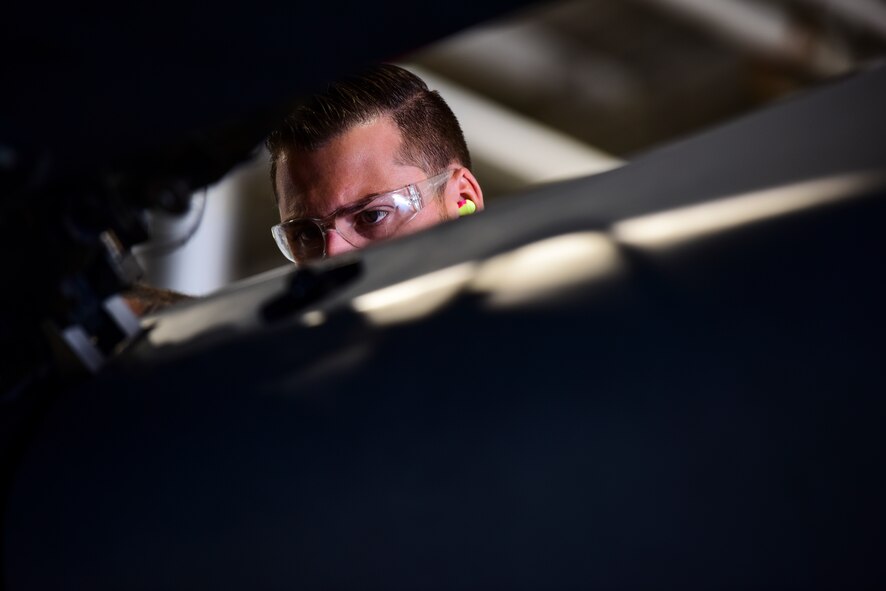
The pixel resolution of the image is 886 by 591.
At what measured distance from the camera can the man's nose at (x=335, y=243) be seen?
2.93ft

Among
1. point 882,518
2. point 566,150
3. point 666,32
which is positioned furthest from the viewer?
point 666,32

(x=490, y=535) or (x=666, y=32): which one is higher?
(x=666, y=32)

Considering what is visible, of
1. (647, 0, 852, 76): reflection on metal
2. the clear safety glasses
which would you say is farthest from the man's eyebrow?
(647, 0, 852, 76): reflection on metal

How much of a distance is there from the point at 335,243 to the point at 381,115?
18cm

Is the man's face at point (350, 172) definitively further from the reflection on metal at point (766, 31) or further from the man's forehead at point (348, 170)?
the reflection on metal at point (766, 31)

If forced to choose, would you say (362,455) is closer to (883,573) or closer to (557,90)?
(883,573)

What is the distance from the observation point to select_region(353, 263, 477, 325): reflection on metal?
1.13 feet

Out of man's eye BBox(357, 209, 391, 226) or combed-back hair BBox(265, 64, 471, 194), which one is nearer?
man's eye BBox(357, 209, 391, 226)

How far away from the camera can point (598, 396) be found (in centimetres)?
31

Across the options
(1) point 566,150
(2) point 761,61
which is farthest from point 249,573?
(2) point 761,61

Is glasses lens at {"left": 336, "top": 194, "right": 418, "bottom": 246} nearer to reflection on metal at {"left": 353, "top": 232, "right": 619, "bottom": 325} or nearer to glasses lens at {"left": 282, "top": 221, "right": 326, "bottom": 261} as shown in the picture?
glasses lens at {"left": 282, "top": 221, "right": 326, "bottom": 261}

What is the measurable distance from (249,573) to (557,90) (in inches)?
193

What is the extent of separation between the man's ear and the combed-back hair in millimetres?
41

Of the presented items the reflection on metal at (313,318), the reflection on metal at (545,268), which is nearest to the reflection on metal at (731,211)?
the reflection on metal at (545,268)
